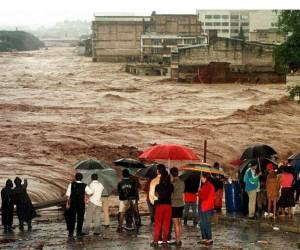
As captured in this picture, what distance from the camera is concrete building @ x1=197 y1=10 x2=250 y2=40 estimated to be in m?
114

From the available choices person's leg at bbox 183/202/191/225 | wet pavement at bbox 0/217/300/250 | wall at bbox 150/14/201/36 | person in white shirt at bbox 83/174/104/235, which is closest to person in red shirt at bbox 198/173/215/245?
wet pavement at bbox 0/217/300/250

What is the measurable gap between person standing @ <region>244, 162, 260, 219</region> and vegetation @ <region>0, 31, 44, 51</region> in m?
148

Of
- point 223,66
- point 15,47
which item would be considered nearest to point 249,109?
point 223,66

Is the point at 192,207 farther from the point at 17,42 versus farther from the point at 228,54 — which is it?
the point at 17,42

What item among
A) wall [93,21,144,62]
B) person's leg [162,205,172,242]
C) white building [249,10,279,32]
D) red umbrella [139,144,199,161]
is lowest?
person's leg [162,205,172,242]

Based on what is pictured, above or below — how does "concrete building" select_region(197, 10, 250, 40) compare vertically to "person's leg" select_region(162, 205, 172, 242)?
above

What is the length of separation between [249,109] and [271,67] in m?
24.1

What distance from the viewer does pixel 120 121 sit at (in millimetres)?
40969

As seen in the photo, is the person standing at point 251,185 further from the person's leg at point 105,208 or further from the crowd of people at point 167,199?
the person's leg at point 105,208

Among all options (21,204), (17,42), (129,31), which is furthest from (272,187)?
(17,42)

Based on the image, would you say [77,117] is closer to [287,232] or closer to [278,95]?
[278,95]

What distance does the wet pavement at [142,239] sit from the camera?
10.9 meters

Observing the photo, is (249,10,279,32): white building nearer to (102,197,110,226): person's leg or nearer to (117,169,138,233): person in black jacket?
(102,197,110,226): person's leg

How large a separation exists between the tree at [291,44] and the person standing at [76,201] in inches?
290
